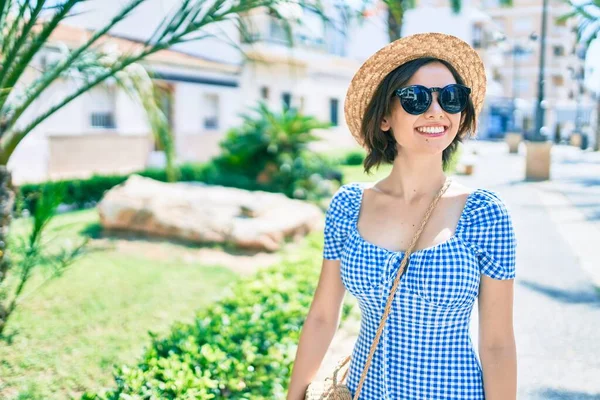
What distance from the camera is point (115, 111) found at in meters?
17.2

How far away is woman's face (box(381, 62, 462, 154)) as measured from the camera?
188 centimetres

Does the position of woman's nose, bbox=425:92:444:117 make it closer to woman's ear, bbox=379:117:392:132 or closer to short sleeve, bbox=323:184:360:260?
woman's ear, bbox=379:117:392:132

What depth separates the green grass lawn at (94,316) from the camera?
3.96 meters

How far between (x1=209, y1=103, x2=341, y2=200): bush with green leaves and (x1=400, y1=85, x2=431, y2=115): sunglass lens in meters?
10.3

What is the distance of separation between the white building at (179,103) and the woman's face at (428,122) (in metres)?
9.61

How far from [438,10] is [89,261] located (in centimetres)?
4147

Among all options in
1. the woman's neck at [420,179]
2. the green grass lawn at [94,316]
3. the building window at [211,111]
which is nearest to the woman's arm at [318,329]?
the woman's neck at [420,179]

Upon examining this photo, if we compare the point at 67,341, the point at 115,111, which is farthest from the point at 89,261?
the point at 115,111

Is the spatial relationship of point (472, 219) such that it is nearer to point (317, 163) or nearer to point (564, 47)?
point (317, 163)

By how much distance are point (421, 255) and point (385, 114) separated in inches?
22.6

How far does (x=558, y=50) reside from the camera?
2286 inches

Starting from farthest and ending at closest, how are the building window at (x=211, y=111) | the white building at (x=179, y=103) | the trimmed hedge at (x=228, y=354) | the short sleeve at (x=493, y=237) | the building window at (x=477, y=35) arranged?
the building window at (x=477, y=35) < the building window at (x=211, y=111) < the white building at (x=179, y=103) < the trimmed hedge at (x=228, y=354) < the short sleeve at (x=493, y=237)

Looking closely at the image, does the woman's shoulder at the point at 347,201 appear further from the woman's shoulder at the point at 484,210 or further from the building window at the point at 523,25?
the building window at the point at 523,25

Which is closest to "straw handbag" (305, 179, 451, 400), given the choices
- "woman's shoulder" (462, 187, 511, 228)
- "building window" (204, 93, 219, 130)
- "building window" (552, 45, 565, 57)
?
"woman's shoulder" (462, 187, 511, 228)
